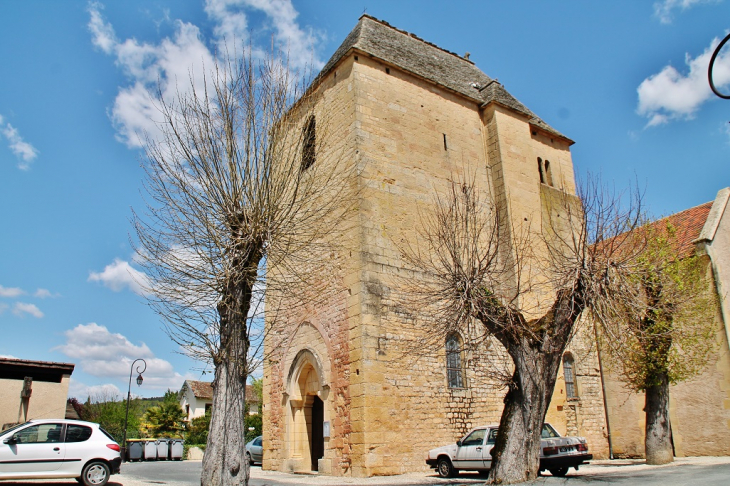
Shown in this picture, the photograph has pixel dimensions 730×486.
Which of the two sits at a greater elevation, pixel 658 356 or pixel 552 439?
pixel 658 356

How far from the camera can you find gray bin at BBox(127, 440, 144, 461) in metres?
19.6

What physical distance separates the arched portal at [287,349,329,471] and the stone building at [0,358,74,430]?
6.05 meters

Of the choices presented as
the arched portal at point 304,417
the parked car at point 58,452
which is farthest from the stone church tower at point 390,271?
the parked car at point 58,452

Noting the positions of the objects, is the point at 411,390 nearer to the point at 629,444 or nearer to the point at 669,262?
the point at 669,262

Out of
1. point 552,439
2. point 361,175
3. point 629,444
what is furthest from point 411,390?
point 629,444

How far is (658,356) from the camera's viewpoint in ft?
38.3

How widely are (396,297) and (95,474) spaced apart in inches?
257

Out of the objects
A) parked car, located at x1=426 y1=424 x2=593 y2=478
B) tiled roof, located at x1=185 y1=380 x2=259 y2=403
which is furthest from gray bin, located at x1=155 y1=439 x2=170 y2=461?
tiled roof, located at x1=185 y1=380 x2=259 y2=403

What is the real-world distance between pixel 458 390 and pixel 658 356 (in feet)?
14.8

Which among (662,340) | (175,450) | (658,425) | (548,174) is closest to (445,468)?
(658,425)

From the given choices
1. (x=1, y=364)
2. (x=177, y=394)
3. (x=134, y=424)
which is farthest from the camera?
(x=177, y=394)

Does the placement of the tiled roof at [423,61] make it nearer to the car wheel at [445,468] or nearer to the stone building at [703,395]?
the stone building at [703,395]

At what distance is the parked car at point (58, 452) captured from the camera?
327 inches

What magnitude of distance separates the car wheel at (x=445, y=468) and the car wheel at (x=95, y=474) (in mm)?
6215
